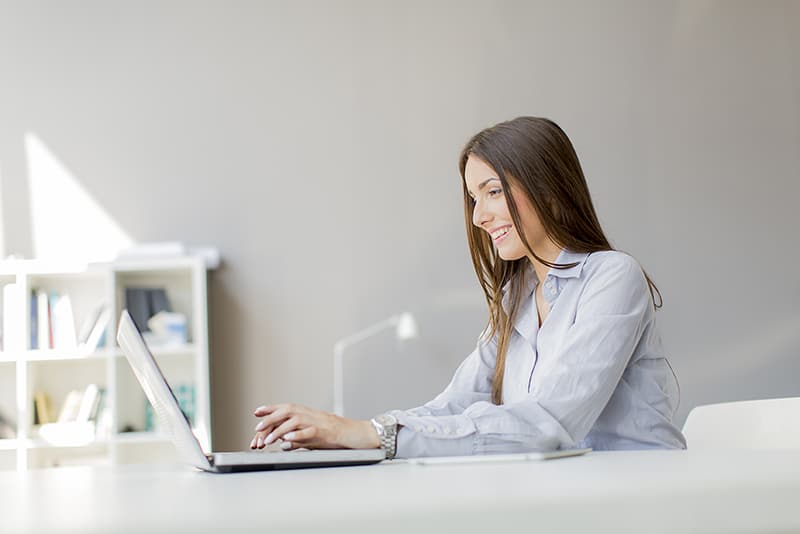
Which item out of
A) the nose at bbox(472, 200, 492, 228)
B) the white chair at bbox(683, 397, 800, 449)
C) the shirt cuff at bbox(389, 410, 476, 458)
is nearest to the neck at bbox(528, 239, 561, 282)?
the nose at bbox(472, 200, 492, 228)

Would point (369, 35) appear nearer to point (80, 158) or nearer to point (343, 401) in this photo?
point (80, 158)

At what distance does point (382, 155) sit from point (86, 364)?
176cm

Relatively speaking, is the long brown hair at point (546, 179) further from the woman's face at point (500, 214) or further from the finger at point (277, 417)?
the finger at point (277, 417)

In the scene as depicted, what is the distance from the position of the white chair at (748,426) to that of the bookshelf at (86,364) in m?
2.60

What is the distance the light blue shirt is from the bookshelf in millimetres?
2482

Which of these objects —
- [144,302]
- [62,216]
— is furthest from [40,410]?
[62,216]

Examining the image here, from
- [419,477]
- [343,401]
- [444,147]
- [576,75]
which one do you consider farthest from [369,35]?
[419,477]

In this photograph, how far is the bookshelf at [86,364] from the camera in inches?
161

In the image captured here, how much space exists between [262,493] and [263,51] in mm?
4253

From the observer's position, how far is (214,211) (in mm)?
4586

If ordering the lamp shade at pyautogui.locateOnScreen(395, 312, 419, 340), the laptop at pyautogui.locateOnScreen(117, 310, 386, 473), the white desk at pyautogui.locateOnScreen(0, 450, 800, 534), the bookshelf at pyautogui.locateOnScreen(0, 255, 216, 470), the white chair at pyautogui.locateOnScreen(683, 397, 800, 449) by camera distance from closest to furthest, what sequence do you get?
the white desk at pyautogui.locateOnScreen(0, 450, 800, 534) < the laptop at pyautogui.locateOnScreen(117, 310, 386, 473) < the white chair at pyautogui.locateOnScreen(683, 397, 800, 449) < the bookshelf at pyautogui.locateOnScreen(0, 255, 216, 470) < the lamp shade at pyautogui.locateOnScreen(395, 312, 419, 340)

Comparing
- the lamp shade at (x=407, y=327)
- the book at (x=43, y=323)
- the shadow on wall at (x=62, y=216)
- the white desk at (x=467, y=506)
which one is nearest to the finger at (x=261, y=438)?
the white desk at (x=467, y=506)

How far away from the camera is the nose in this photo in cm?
187

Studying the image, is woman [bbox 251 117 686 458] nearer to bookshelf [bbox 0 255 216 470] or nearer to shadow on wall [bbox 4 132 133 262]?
bookshelf [bbox 0 255 216 470]
